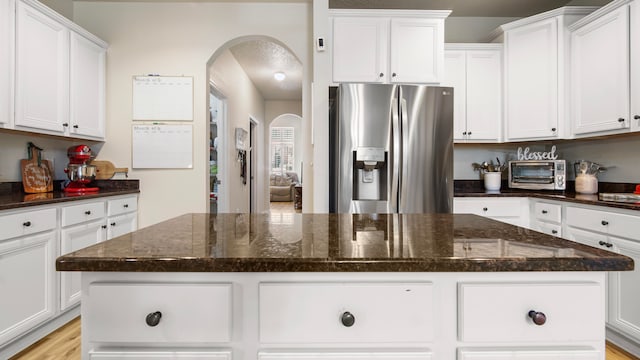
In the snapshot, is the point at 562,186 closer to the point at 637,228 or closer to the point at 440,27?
the point at 637,228

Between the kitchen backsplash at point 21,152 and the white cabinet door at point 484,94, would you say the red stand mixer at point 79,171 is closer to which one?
the kitchen backsplash at point 21,152

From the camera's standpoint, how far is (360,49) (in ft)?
9.18

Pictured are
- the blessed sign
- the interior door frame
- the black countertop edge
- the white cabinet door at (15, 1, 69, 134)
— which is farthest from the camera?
the interior door frame

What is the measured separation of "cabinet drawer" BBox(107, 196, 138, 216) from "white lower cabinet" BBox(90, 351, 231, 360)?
2340mm

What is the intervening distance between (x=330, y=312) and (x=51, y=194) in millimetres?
2722

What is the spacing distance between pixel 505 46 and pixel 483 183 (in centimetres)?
136

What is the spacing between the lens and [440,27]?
9.27 feet

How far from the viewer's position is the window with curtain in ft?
36.2

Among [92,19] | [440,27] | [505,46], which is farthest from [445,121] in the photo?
[92,19]

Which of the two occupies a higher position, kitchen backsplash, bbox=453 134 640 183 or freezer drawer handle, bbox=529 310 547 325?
kitchen backsplash, bbox=453 134 640 183

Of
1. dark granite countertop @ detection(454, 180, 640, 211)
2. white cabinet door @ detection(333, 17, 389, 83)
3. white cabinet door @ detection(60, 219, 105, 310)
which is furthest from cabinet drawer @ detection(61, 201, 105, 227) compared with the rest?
dark granite countertop @ detection(454, 180, 640, 211)

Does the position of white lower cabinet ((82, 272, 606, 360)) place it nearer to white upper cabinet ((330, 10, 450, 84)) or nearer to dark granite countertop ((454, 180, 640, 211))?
dark granite countertop ((454, 180, 640, 211))

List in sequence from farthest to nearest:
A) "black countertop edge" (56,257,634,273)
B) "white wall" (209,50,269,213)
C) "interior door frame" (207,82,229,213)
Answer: "interior door frame" (207,82,229,213), "white wall" (209,50,269,213), "black countertop edge" (56,257,634,273)

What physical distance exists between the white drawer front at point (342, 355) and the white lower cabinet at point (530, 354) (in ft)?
0.33
